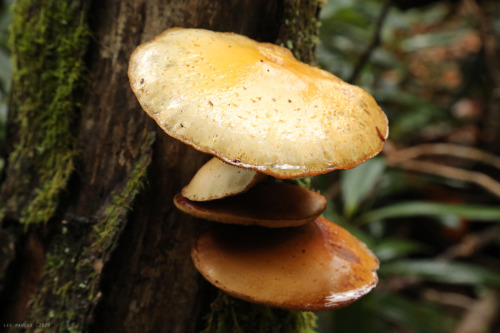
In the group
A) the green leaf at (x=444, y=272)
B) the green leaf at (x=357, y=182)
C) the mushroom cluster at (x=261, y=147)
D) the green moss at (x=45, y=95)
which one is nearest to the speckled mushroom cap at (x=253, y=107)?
the mushroom cluster at (x=261, y=147)

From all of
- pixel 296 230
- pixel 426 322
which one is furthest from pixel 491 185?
pixel 296 230

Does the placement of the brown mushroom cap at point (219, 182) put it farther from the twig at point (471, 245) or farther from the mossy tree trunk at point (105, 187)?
the twig at point (471, 245)

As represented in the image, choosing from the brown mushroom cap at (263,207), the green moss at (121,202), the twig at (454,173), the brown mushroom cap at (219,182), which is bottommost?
the twig at (454,173)

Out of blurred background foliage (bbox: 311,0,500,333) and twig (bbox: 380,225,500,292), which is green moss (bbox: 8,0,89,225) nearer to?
blurred background foliage (bbox: 311,0,500,333)

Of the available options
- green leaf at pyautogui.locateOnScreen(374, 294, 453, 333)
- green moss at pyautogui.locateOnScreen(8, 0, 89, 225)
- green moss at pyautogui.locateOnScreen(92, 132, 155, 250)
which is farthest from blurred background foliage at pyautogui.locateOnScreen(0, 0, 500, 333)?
green moss at pyautogui.locateOnScreen(92, 132, 155, 250)

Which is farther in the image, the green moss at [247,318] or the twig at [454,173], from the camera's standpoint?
the twig at [454,173]

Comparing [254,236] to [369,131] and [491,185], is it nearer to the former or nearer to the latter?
[369,131]

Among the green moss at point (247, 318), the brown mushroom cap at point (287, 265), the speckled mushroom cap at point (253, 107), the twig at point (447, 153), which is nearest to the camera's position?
the speckled mushroom cap at point (253, 107)
